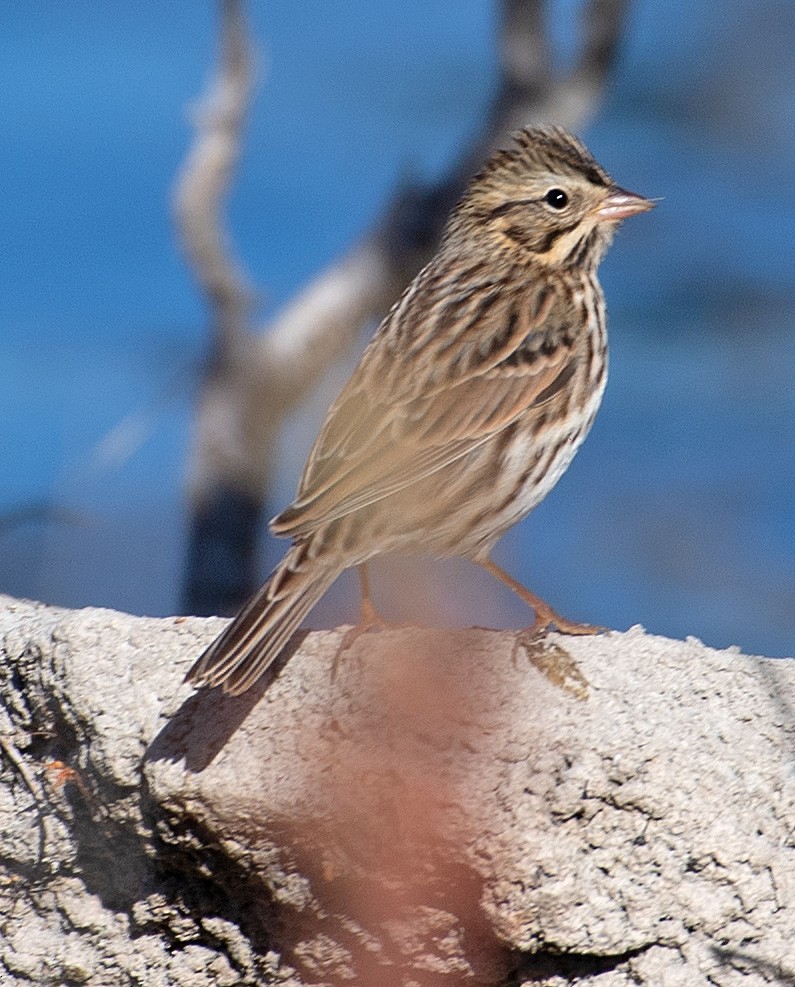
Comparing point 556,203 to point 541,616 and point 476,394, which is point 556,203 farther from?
point 541,616

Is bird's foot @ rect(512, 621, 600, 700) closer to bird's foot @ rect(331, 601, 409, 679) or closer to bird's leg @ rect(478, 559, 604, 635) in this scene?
bird's leg @ rect(478, 559, 604, 635)

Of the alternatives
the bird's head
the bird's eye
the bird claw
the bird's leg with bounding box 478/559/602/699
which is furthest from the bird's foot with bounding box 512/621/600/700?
the bird's eye

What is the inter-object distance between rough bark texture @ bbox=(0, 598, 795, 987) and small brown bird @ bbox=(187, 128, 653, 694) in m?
0.32

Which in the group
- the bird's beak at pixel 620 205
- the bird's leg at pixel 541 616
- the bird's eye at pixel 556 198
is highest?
the bird's eye at pixel 556 198

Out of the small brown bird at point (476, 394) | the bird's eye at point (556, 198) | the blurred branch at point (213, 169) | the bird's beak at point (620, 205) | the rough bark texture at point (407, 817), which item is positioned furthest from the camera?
the blurred branch at point (213, 169)

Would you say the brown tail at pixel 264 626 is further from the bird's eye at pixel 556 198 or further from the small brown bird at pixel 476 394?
the bird's eye at pixel 556 198

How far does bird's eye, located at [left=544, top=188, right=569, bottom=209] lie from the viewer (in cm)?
563

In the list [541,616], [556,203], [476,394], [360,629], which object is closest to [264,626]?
[360,629]

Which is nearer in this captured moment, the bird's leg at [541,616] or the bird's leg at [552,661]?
the bird's leg at [552,661]

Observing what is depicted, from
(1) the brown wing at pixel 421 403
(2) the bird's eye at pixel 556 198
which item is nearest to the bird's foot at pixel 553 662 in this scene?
(1) the brown wing at pixel 421 403

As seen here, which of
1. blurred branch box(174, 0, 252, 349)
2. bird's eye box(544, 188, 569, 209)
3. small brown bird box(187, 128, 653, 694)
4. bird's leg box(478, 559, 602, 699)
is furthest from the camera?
blurred branch box(174, 0, 252, 349)

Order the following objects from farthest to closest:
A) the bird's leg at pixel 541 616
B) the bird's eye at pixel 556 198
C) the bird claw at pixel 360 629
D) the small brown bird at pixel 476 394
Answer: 1. the bird's eye at pixel 556 198
2. the small brown bird at pixel 476 394
3. the bird's leg at pixel 541 616
4. the bird claw at pixel 360 629

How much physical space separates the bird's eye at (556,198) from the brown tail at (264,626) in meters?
1.62

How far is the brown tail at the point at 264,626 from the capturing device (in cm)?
397
